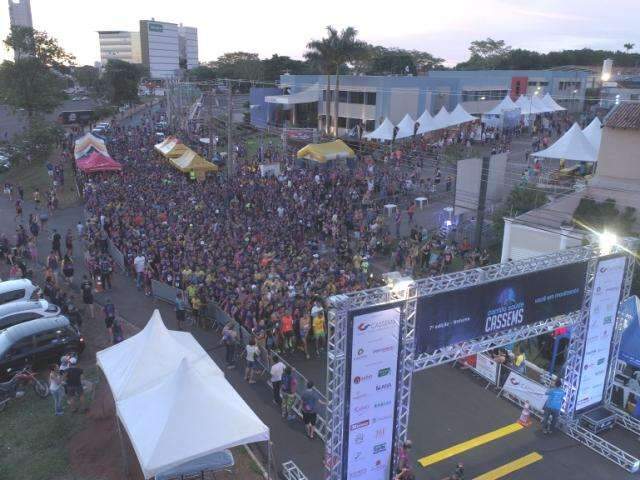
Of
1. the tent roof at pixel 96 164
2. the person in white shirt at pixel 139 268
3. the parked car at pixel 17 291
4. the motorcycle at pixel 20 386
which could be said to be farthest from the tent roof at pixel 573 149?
the motorcycle at pixel 20 386

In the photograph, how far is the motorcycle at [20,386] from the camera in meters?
12.0

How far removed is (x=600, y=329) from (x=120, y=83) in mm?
83224

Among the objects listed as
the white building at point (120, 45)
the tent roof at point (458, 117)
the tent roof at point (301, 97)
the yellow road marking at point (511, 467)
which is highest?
the white building at point (120, 45)

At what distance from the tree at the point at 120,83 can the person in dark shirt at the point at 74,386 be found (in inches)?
2999

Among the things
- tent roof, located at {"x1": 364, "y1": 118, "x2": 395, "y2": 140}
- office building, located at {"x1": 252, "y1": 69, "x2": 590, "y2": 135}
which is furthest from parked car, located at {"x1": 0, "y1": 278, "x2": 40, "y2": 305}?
office building, located at {"x1": 252, "y1": 69, "x2": 590, "y2": 135}

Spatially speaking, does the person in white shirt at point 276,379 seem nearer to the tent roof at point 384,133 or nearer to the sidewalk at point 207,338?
the sidewalk at point 207,338

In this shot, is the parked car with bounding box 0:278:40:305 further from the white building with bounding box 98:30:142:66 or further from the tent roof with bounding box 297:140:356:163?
the white building with bounding box 98:30:142:66

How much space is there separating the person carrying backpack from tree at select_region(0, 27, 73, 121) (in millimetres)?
44104

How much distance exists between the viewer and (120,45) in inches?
7249

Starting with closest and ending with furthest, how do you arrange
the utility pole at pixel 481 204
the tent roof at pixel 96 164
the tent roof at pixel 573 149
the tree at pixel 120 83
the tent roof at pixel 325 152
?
1. the utility pole at pixel 481 204
2. the tent roof at pixel 573 149
3. the tent roof at pixel 325 152
4. the tent roof at pixel 96 164
5. the tree at pixel 120 83

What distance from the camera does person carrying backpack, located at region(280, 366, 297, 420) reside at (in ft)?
37.5

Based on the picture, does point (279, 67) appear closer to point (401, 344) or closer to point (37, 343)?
point (37, 343)

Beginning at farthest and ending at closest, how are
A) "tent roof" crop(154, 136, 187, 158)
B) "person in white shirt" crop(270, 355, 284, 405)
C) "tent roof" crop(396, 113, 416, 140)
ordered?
"tent roof" crop(396, 113, 416, 140)
"tent roof" crop(154, 136, 187, 158)
"person in white shirt" crop(270, 355, 284, 405)

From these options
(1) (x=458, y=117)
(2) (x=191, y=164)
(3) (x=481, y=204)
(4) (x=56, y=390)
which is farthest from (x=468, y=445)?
(1) (x=458, y=117)
